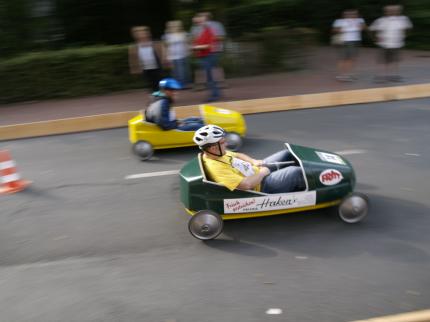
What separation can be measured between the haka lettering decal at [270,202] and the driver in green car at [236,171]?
0.11 meters

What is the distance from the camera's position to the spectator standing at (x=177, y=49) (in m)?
11.5

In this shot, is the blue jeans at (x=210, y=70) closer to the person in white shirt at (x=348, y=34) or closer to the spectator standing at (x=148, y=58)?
the spectator standing at (x=148, y=58)

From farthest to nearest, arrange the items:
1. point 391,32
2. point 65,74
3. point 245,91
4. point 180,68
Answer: point 65,74
point 245,91
point 180,68
point 391,32

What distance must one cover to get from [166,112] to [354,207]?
372 cm

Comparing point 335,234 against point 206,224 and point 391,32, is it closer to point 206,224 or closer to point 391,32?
point 206,224

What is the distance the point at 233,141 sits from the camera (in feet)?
26.4

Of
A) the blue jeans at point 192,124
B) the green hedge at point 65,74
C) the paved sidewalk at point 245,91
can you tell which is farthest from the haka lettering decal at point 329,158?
the green hedge at point 65,74

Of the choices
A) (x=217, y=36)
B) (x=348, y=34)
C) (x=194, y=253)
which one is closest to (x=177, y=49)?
(x=217, y=36)

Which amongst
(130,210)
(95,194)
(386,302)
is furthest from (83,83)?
(386,302)

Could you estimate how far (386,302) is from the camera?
4.23 metres

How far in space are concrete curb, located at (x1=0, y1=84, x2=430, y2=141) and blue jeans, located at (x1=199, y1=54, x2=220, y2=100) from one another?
23.7 inches

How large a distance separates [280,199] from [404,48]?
12.9 metres

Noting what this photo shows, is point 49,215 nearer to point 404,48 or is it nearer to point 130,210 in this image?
point 130,210

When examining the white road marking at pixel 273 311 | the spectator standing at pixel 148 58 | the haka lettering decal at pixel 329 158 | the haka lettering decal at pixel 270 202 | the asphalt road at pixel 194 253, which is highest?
the spectator standing at pixel 148 58
